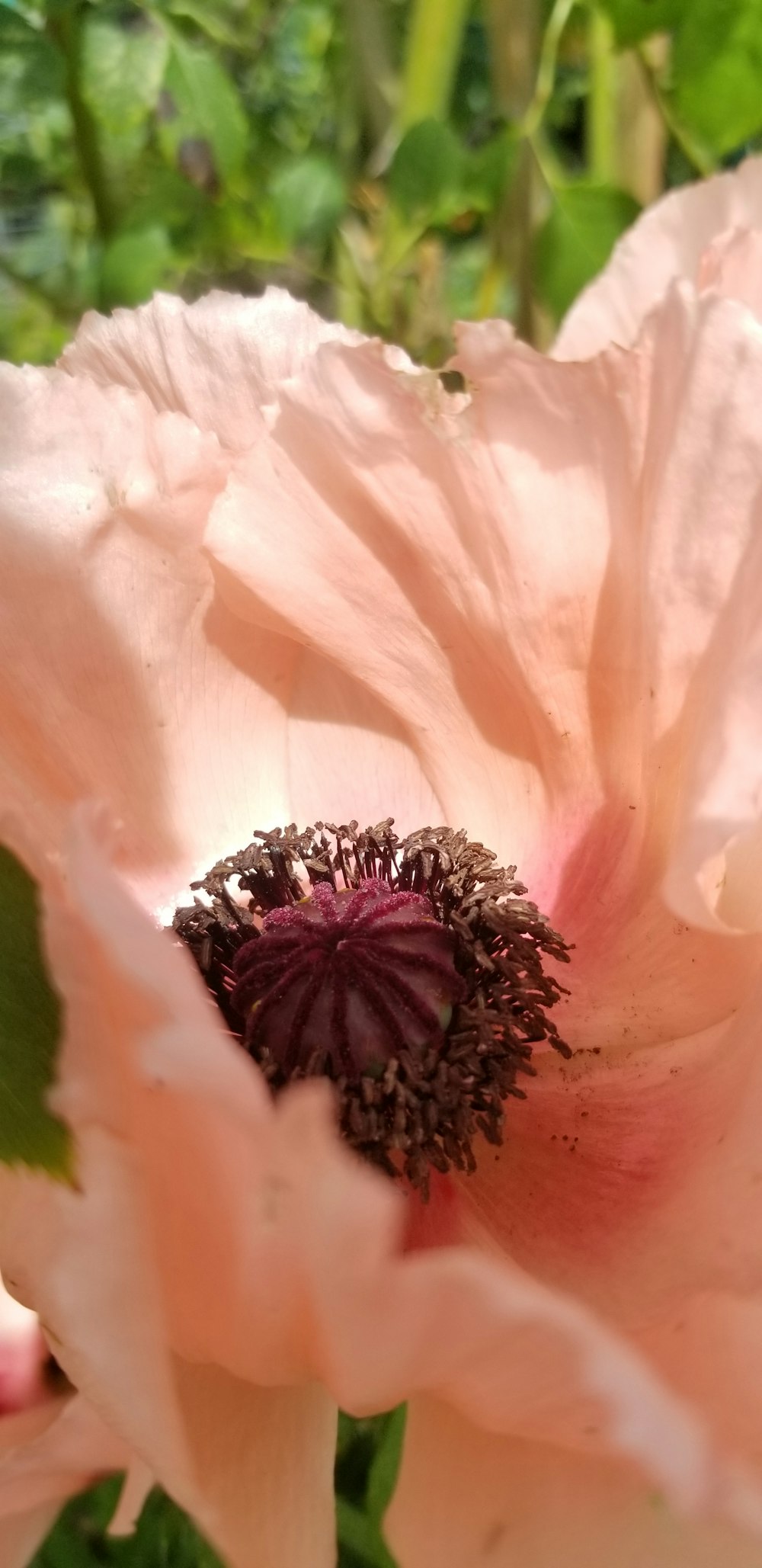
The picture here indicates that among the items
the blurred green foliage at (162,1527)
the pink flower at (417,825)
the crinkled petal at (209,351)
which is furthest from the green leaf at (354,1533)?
the crinkled petal at (209,351)

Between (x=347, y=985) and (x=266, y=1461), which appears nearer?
(x=266, y=1461)

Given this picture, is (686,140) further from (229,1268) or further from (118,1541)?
(118,1541)

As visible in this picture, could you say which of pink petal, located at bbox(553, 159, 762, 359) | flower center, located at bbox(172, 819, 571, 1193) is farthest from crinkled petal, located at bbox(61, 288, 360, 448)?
flower center, located at bbox(172, 819, 571, 1193)

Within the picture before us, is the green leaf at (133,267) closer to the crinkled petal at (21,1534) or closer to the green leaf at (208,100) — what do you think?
the green leaf at (208,100)

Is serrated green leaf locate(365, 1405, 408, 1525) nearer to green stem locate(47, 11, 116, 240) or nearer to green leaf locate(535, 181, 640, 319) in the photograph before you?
green leaf locate(535, 181, 640, 319)

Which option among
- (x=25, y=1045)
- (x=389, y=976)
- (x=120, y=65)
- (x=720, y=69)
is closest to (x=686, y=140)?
(x=720, y=69)
